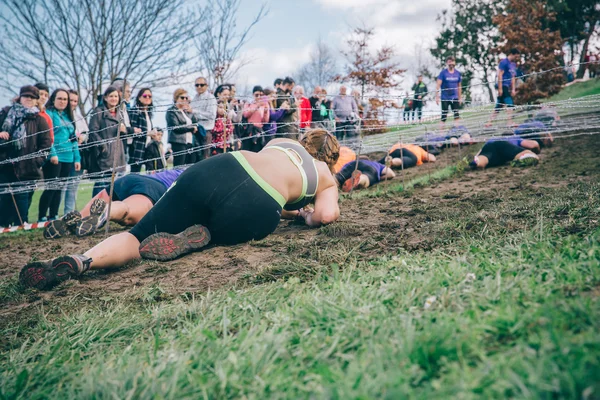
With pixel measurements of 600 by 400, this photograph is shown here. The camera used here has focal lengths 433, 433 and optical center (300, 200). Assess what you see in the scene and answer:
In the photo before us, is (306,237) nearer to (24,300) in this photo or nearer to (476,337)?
(24,300)

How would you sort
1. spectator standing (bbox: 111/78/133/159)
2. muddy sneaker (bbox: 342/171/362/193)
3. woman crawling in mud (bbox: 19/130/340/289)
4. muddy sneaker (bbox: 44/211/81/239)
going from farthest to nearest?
spectator standing (bbox: 111/78/133/159), muddy sneaker (bbox: 342/171/362/193), muddy sneaker (bbox: 44/211/81/239), woman crawling in mud (bbox: 19/130/340/289)

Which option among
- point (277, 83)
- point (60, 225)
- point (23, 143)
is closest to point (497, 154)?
point (277, 83)

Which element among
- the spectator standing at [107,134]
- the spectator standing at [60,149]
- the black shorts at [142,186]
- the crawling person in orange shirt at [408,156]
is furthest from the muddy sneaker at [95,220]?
the crawling person in orange shirt at [408,156]

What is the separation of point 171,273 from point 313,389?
5.74 feet

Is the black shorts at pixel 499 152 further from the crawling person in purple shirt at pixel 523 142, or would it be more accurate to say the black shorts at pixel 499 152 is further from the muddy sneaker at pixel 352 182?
the muddy sneaker at pixel 352 182

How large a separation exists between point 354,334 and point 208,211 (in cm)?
171

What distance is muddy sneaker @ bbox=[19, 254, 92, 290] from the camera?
8.27ft

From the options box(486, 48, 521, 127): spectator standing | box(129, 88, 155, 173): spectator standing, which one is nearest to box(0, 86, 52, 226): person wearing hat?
box(129, 88, 155, 173): spectator standing

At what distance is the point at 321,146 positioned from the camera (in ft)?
12.0

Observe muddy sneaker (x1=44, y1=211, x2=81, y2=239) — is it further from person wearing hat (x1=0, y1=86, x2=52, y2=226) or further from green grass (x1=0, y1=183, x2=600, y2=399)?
green grass (x1=0, y1=183, x2=600, y2=399)

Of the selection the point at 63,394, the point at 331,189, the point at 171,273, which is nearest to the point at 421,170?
the point at 331,189

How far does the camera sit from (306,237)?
132 inches

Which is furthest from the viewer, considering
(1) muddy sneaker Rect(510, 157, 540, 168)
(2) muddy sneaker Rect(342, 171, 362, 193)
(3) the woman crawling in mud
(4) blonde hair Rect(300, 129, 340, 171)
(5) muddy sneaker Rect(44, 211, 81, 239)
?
(1) muddy sneaker Rect(510, 157, 540, 168)

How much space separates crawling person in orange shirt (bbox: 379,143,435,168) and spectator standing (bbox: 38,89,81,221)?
535cm
